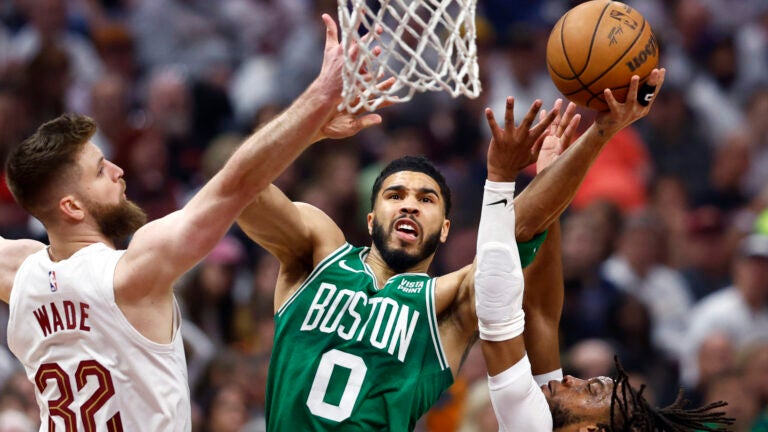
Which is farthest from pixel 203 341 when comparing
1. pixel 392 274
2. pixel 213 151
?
pixel 392 274

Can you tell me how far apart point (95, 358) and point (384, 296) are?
126 cm

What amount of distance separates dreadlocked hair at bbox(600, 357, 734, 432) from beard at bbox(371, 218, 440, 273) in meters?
0.97

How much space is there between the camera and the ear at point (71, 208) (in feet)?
15.5

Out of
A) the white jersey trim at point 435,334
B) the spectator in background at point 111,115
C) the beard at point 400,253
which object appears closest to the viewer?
the white jersey trim at point 435,334

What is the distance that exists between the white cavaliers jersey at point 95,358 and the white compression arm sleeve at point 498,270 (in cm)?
120

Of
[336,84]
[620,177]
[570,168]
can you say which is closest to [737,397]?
[620,177]

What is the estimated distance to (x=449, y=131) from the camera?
35.3 ft

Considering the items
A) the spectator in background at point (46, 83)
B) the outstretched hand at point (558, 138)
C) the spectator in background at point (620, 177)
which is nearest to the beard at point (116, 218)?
the outstretched hand at point (558, 138)

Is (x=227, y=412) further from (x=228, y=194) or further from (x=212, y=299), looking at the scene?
(x=228, y=194)

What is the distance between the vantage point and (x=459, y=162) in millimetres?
10484

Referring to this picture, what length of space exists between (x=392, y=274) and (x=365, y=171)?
4.74 metres

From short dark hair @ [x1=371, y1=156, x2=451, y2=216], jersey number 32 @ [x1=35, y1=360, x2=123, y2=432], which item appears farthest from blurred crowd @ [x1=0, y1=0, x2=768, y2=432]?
jersey number 32 @ [x1=35, y1=360, x2=123, y2=432]

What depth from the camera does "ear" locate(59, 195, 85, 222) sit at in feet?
15.5

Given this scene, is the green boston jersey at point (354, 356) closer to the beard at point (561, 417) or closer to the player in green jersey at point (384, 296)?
the player in green jersey at point (384, 296)
